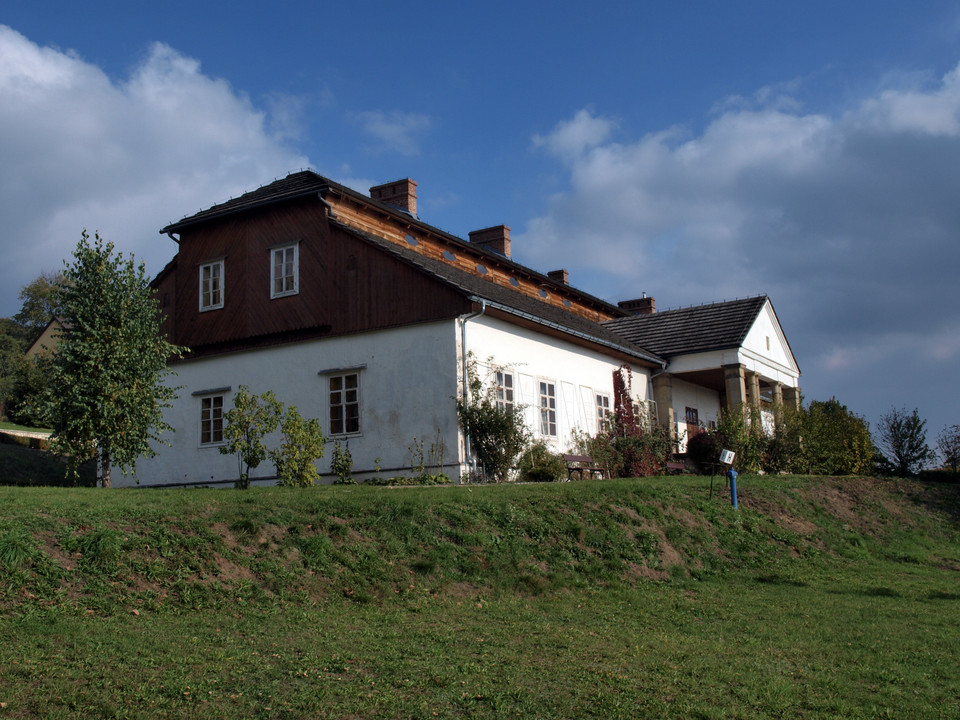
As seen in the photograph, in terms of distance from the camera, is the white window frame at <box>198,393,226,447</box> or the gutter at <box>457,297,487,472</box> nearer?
the gutter at <box>457,297,487,472</box>

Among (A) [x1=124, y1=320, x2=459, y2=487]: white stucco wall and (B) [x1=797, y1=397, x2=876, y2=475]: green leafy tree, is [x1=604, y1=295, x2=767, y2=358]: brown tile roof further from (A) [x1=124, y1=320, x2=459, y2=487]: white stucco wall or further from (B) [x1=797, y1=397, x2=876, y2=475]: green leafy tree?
(A) [x1=124, y1=320, x2=459, y2=487]: white stucco wall

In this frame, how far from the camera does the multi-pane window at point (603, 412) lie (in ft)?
83.6

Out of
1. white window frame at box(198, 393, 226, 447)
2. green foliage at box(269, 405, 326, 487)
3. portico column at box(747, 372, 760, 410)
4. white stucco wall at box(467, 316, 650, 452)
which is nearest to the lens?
green foliage at box(269, 405, 326, 487)

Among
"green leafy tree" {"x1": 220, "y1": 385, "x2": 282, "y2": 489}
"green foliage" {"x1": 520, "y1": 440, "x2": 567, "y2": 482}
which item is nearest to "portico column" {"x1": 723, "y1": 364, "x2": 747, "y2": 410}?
"green foliage" {"x1": 520, "y1": 440, "x2": 567, "y2": 482}

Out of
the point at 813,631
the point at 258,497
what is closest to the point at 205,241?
the point at 258,497

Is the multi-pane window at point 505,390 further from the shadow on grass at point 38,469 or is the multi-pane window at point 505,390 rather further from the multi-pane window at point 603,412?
the shadow on grass at point 38,469

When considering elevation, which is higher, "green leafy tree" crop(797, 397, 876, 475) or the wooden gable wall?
the wooden gable wall

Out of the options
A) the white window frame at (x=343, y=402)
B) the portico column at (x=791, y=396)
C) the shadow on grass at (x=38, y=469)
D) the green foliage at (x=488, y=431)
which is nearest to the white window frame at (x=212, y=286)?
the white window frame at (x=343, y=402)

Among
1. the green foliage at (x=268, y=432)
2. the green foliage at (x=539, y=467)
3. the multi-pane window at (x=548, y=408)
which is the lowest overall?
the green foliage at (x=539, y=467)

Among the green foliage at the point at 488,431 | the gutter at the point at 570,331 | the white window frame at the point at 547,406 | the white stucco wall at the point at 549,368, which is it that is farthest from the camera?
the white window frame at the point at 547,406

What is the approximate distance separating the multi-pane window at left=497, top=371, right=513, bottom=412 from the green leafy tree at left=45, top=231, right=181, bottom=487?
7.74 meters

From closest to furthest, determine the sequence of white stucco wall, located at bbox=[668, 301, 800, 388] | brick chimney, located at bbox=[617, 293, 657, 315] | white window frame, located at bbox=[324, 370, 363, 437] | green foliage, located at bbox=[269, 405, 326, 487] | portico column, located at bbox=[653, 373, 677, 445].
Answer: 1. green foliage, located at bbox=[269, 405, 326, 487]
2. white window frame, located at bbox=[324, 370, 363, 437]
3. portico column, located at bbox=[653, 373, 677, 445]
4. white stucco wall, located at bbox=[668, 301, 800, 388]
5. brick chimney, located at bbox=[617, 293, 657, 315]

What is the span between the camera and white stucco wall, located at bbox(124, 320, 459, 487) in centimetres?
2047

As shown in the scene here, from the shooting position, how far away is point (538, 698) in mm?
7238
